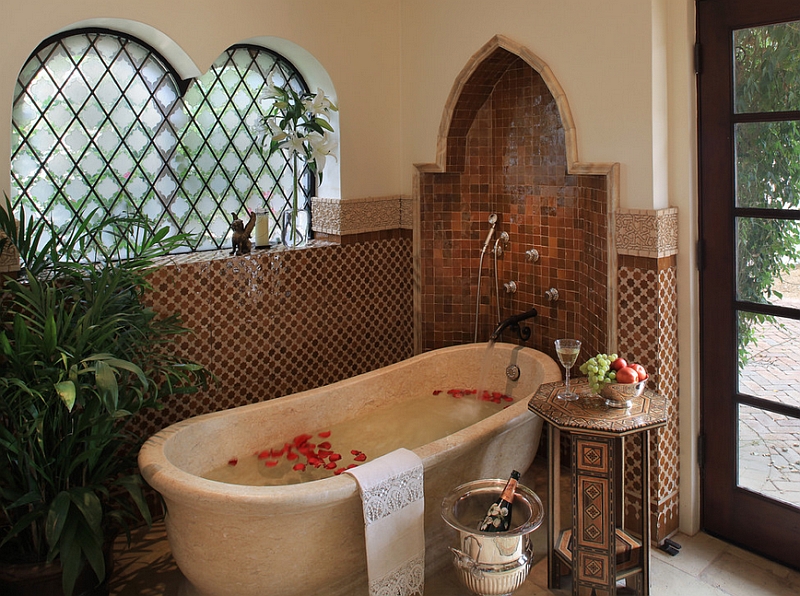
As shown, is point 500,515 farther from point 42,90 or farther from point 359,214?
point 42,90

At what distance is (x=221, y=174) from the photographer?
4.09m

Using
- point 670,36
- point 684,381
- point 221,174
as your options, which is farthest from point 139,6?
point 684,381

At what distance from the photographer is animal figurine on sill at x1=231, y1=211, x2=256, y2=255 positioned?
390cm

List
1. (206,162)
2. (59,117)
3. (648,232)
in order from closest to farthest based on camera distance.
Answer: (648,232)
(59,117)
(206,162)

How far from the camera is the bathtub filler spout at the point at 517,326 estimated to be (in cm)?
405

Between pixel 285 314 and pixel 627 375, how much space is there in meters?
1.90

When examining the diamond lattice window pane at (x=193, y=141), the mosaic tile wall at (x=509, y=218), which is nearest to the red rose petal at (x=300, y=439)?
the mosaic tile wall at (x=509, y=218)

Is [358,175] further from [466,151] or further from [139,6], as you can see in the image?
[139,6]

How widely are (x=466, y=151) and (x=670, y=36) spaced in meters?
1.39

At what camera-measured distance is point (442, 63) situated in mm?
4207

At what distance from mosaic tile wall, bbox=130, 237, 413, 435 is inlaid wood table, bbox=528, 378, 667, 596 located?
5.13 feet

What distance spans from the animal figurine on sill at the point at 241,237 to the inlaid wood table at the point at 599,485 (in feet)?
5.71

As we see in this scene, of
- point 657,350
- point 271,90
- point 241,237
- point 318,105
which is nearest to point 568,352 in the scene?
point 657,350

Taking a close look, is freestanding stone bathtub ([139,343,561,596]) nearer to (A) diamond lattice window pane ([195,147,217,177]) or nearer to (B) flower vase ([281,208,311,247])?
(B) flower vase ([281,208,311,247])
